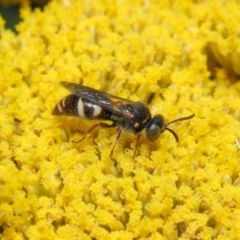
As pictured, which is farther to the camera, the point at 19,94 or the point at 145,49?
the point at 145,49

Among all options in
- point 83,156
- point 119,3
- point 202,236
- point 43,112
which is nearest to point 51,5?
point 119,3

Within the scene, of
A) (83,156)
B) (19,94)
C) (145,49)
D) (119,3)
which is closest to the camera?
(83,156)

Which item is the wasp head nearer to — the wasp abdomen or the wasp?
the wasp

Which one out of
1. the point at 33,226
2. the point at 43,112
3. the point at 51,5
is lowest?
the point at 33,226

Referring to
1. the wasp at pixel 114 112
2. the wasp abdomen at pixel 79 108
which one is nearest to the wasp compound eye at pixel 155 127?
the wasp at pixel 114 112

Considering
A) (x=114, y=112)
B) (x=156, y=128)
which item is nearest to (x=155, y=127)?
(x=156, y=128)

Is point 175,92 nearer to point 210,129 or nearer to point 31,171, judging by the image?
point 210,129

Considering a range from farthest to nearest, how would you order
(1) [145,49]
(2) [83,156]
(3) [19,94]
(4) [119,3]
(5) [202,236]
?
(4) [119,3] → (1) [145,49] → (3) [19,94] → (2) [83,156] → (5) [202,236]
